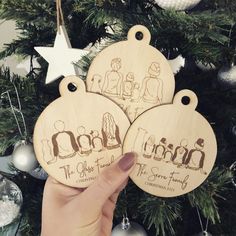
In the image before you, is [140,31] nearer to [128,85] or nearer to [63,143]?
[128,85]

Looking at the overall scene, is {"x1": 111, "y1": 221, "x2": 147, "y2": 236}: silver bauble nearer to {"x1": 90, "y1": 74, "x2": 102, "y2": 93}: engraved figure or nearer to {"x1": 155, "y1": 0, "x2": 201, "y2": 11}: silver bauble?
{"x1": 90, "y1": 74, "x2": 102, "y2": 93}: engraved figure

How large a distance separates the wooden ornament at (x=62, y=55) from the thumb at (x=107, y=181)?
21cm

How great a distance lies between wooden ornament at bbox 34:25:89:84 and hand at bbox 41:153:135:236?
0.19 meters

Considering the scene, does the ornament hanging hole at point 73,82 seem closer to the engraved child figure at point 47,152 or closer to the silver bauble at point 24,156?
the engraved child figure at point 47,152

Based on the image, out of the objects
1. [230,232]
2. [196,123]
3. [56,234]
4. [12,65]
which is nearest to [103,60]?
[196,123]

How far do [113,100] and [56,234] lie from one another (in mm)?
214

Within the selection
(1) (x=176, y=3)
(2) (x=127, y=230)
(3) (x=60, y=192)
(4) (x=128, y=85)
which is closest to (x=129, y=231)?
(2) (x=127, y=230)

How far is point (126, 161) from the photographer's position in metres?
0.57

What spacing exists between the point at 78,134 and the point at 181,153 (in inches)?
5.9

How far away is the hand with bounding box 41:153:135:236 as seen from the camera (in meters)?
0.56

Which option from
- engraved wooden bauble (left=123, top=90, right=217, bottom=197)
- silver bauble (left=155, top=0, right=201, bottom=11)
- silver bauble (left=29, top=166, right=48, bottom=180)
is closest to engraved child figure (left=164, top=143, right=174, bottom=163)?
engraved wooden bauble (left=123, top=90, right=217, bottom=197)

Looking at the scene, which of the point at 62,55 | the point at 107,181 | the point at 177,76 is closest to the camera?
the point at 107,181

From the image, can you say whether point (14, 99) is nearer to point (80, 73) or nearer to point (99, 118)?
point (80, 73)

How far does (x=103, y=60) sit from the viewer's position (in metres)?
0.58
